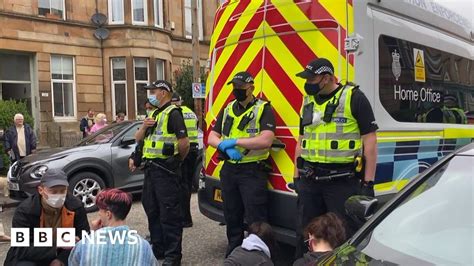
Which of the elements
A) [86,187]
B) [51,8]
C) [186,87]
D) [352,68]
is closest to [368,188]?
[352,68]

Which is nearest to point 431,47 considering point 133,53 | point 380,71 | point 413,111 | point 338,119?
point 413,111

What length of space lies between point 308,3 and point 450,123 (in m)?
2.13

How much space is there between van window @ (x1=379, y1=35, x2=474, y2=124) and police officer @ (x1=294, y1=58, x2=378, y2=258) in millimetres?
678

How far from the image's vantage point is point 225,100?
4984 millimetres

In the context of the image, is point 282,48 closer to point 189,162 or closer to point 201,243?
point 201,243

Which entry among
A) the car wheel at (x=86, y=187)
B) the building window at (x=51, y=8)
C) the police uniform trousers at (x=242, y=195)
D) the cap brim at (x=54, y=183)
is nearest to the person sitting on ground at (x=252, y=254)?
the police uniform trousers at (x=242, y=195)

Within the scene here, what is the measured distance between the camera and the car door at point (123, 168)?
8203 millimetres

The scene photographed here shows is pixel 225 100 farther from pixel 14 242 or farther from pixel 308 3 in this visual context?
pixel 14 242

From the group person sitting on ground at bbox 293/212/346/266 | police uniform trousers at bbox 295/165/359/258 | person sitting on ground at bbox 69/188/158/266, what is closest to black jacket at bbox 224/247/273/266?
person sitting on ground at bbox 293/212/346/266

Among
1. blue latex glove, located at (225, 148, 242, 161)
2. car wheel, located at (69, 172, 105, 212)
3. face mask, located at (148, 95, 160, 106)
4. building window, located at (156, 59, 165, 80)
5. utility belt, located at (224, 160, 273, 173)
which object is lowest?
car wheel, located at (69, 172, 105, 212)

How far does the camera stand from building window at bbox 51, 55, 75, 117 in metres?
19.7

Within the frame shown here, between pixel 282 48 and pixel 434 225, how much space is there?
242 centimetres

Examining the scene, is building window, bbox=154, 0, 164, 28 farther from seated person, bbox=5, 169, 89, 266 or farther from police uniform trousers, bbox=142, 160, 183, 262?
seated person, bbox=5, 169, 89, 266

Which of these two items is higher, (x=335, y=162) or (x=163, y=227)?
(x=335, y=162)
